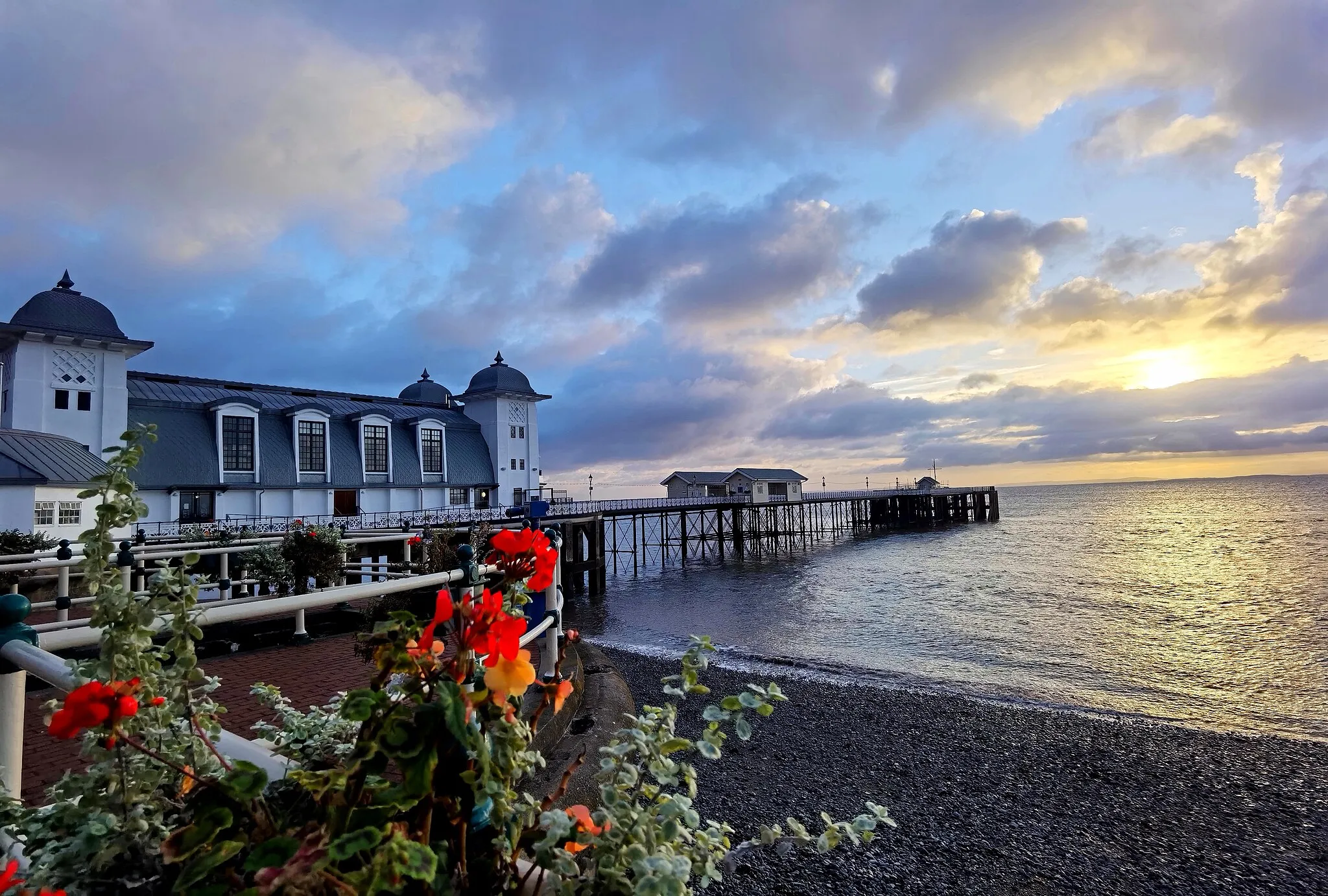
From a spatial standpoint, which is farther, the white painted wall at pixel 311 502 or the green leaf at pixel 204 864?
the white painted wall at pixel 311 502

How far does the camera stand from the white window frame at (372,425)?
100 feet

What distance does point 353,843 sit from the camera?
774 millimetres

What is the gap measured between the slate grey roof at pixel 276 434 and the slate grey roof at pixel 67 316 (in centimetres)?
272

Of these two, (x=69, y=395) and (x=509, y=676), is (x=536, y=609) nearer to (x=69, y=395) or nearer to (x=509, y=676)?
(x=509, y=676)

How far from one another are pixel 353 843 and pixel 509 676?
0.29 meters

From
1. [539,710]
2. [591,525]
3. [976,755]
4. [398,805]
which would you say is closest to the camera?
[398,805]

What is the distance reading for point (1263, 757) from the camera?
911 centimetres

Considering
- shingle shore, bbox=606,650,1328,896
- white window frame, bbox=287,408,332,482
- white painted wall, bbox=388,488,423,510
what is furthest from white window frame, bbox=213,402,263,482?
shingle shore, bbox=606,650,1328,896

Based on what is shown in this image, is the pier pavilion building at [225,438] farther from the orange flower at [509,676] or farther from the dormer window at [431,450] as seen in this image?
the orange flower at [509,676]

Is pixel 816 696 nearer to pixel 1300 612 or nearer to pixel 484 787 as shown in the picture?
pixel 484 787

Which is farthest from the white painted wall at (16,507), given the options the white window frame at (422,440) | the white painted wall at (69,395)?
the white window frame at (422,440)

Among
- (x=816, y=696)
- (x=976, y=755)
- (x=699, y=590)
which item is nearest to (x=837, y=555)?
(x=699, y=590)

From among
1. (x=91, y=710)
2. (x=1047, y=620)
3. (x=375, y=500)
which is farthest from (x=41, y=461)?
(x=1047, y=620)

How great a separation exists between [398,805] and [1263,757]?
12.6 meters
